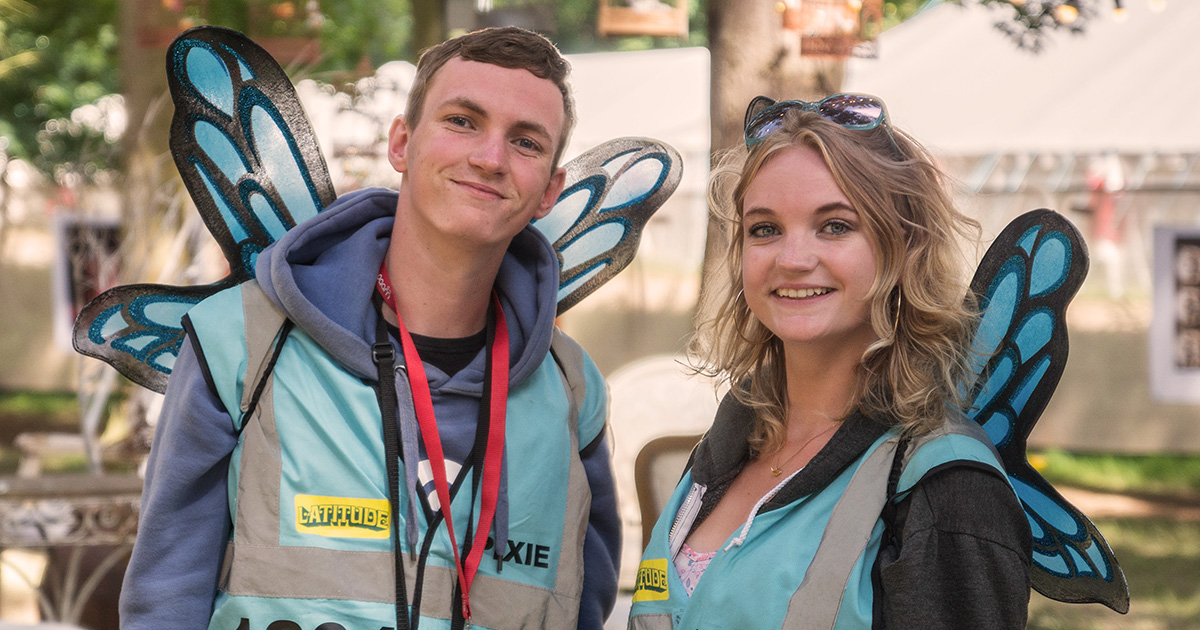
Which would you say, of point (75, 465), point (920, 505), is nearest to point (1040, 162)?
point (920, 505)

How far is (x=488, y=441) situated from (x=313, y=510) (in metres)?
0.33

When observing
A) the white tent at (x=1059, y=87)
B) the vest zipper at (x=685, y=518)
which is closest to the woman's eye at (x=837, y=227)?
the vest zipper at (x=685, y=518)

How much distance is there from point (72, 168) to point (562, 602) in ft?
15.1

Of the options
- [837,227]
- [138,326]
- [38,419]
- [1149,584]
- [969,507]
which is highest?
[837,227]

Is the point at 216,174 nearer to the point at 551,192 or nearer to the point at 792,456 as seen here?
the point at 551,192

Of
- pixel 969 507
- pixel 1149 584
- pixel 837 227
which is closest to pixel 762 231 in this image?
pixel 837 227

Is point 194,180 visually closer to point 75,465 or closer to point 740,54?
point 740,54

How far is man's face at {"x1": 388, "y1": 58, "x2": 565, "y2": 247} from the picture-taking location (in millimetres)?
1930

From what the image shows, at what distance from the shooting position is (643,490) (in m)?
3.71

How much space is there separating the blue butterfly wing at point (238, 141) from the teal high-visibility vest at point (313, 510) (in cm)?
26

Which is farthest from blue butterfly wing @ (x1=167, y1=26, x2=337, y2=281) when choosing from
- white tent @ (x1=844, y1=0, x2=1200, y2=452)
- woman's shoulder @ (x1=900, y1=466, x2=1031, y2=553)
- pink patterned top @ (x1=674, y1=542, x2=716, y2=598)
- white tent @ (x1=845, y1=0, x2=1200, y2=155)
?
white tent @ (x1=845, y1=0, x2=1200, y2=155)

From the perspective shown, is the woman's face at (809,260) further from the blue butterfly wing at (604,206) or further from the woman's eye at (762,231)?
the blue butterfly wing at (604,206)

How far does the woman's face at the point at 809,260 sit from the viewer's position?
174 centimetres

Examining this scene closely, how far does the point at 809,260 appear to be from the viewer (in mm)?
1736
